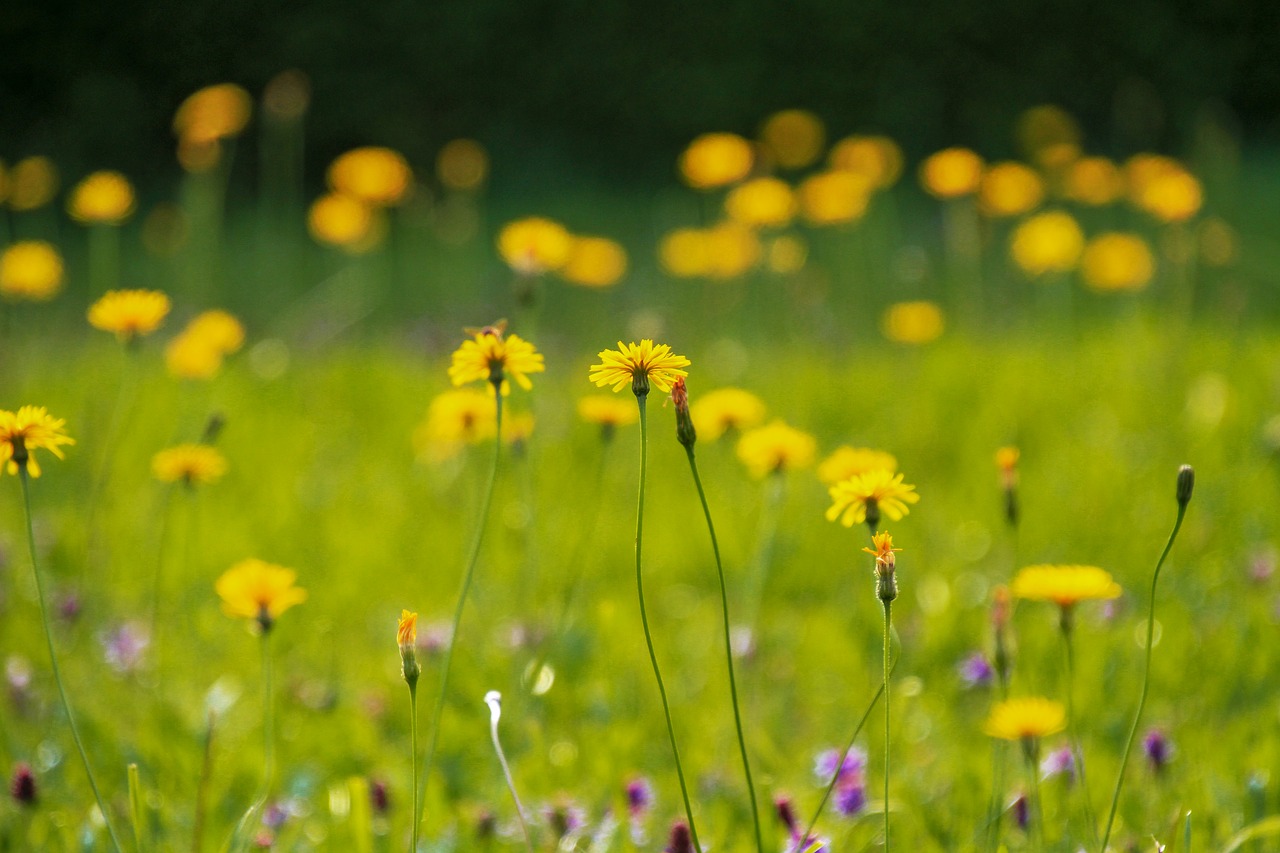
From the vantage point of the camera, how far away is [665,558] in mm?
2277

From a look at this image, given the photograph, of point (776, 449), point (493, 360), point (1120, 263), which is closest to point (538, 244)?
point (776, 449)

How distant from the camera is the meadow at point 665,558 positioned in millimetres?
1367

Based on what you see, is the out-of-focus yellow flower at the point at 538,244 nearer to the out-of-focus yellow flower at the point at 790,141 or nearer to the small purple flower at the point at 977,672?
the small purple flower at the point at 977,672

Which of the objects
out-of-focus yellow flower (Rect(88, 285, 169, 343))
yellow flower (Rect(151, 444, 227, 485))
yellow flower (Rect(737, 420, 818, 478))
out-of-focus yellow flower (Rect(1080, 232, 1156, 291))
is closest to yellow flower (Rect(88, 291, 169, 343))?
out-of-focus yellow flower (Rect(88, 285, 169, 343))

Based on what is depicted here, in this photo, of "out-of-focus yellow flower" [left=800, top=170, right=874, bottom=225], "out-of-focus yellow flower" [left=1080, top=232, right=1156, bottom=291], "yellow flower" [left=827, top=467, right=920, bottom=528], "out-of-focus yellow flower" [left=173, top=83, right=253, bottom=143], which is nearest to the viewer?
"yellow flower" [left=827, top=467, right=920, bottom=528]

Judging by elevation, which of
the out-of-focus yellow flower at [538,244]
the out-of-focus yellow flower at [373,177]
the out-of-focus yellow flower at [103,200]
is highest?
the out-of-focus yellow flower at [373,177]

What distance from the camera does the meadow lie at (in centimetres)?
137

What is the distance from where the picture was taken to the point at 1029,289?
4.19 m

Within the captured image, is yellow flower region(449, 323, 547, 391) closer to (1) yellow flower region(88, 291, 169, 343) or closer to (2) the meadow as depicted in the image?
(2) the meadow

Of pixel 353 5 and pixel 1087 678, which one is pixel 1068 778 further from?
pixel 353 5

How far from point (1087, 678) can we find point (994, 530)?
2.01ft

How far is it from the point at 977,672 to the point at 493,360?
90 centimetres

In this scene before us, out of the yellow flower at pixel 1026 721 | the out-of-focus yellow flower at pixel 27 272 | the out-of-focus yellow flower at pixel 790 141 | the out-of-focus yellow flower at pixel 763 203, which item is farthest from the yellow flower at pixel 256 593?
the out-of-focus yellow flower at pixel 790 141

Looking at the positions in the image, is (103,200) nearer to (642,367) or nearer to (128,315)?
(128,315)
